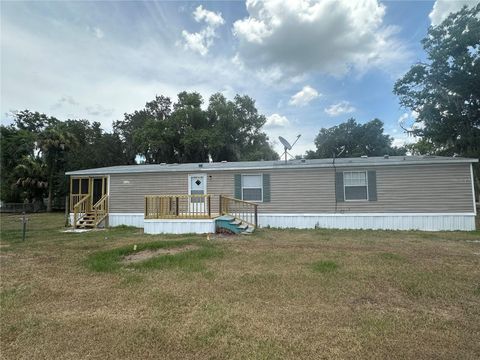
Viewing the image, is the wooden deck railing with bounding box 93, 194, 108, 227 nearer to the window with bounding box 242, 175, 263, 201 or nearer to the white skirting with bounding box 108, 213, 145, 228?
the white skirting with bounding box 108, 213, 145, 228

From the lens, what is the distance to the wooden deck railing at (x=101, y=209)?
1235 centimetres

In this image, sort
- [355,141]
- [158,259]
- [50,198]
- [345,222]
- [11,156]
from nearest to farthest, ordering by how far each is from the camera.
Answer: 1. [158,259]
2. [345,222]
3. [50,198]
4. [11,156]
5. [355,141]

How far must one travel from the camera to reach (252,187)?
11.9 meters

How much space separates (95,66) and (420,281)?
13.8 meters

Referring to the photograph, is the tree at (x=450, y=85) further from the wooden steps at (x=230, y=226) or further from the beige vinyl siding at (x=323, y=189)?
the wooden steps at (x=230, y=226)

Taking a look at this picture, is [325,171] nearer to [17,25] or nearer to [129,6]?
[129,6]

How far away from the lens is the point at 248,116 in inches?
1186

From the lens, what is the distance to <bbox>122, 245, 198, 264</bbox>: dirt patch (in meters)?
6.19

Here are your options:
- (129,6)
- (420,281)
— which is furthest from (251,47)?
(420,281)

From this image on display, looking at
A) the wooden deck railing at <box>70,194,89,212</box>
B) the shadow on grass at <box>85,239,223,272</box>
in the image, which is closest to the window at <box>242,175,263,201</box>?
the shadow on grass at <box>85,239,223,272</box>

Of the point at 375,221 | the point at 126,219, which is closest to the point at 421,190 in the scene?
the point at 375,221

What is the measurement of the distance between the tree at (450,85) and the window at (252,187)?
42.2 feet

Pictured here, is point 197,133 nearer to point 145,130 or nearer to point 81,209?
point 145,130

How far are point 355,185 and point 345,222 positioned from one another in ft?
4.93
